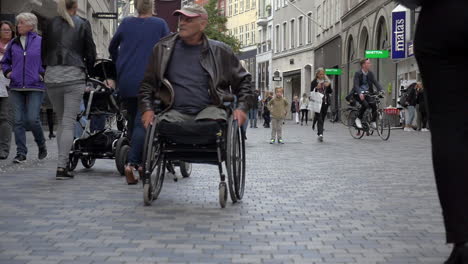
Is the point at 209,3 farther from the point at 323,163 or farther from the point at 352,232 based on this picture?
the point at 352,232

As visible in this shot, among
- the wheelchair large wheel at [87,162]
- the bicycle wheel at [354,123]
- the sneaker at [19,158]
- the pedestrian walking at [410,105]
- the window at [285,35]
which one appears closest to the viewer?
the wheelchair large wheel at [87,162]

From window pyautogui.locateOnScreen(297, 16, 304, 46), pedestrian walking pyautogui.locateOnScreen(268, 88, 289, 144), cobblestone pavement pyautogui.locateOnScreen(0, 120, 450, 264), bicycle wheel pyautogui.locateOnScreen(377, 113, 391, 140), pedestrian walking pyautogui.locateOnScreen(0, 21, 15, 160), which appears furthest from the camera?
window pyautogui.locateOnScreen(297, 16, 304, 46)

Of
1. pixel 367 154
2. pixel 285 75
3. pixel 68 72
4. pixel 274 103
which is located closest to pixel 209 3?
pixel 285 75

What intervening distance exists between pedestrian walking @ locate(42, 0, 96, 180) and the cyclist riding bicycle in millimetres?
11885

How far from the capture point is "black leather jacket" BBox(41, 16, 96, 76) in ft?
29.7

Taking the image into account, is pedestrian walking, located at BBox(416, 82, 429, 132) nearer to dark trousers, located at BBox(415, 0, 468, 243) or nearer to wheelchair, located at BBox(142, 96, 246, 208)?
wheelchair, located at BBox(142, 96, 246, 208)

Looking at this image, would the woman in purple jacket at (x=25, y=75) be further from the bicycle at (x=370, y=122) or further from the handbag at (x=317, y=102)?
the bicycle at (x=370, y=122)

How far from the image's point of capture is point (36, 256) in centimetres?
461

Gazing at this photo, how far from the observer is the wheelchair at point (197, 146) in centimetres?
664

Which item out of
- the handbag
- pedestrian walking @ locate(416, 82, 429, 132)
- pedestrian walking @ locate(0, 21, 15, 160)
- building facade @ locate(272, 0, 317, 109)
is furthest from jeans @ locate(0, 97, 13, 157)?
building facade @ locate(272, 0, 317, 109)

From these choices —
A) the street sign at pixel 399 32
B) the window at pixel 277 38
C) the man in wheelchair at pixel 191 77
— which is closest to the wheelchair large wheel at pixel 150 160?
the man in wheelchair at pixel 191 77

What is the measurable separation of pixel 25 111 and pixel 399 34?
81.6ft

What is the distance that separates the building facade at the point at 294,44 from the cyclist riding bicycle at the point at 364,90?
3737cm

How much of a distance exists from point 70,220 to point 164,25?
322cm
